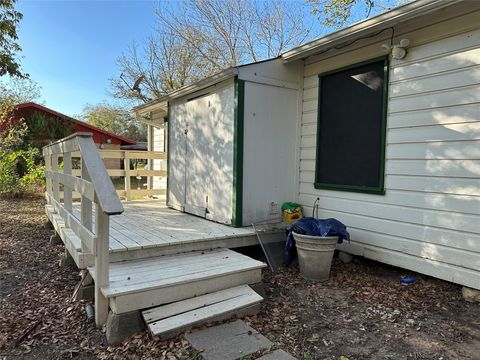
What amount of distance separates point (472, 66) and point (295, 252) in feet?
8.17

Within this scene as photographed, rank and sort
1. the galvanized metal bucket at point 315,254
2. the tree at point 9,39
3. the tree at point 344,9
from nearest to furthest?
the galvanized metal bucket at point 315,254 < the tree at point 9,39 < the tree at point 344,9

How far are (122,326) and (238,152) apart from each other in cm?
241

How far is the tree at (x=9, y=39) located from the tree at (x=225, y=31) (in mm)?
7240

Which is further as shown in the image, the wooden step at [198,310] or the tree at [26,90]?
the tree at [26,90]

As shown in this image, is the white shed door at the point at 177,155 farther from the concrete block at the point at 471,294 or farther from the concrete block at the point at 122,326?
the concrete block at the point at 471,294

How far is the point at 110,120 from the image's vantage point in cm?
2928

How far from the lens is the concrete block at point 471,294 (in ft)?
9.54

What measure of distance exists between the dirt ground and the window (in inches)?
41.2

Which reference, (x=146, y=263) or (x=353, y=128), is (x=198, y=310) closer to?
(x=146, y=263)

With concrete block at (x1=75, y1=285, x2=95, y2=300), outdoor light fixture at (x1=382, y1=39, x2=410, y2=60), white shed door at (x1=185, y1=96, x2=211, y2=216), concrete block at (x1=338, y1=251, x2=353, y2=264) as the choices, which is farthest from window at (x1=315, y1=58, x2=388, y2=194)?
concrete block at (x1=75, y1=285, x2=95, y2=300)

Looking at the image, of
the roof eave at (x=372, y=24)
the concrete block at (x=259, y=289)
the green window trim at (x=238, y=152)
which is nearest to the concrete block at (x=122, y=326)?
the concrete block at (x=259, y=289)

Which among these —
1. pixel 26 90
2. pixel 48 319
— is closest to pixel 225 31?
pixel 48 319

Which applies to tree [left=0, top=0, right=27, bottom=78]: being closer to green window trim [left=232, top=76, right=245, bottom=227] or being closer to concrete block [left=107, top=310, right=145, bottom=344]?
green window trim [left=232, top=76, right=245, bottom=227]

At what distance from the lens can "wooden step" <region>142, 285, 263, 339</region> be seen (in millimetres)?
2344
